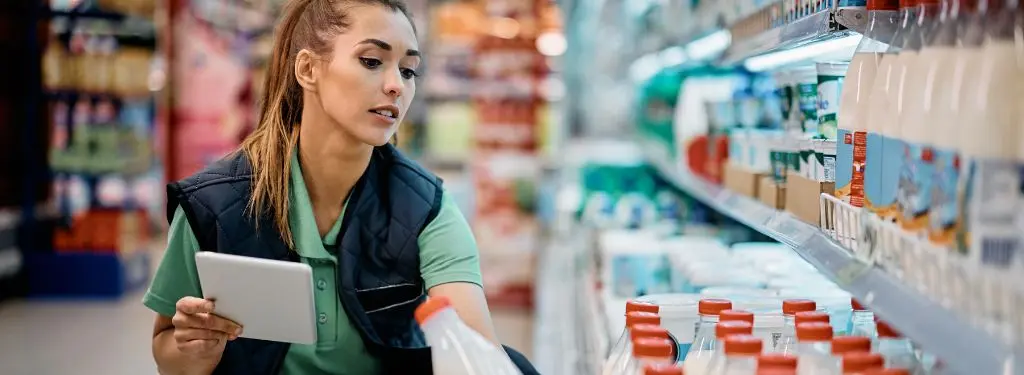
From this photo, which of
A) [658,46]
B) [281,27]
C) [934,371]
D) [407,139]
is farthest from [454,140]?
[934,371]

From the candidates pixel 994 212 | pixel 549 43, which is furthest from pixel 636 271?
pixel 549 43

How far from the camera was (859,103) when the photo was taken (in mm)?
1652

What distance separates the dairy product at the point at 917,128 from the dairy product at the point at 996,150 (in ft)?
0.41

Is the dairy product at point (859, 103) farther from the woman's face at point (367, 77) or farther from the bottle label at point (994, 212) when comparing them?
the woman's face at point (367, 77)

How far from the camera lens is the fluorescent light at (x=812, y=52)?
6.36 feet

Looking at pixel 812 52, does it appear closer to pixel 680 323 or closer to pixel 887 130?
pixel 680 323

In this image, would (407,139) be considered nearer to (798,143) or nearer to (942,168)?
(798,143)

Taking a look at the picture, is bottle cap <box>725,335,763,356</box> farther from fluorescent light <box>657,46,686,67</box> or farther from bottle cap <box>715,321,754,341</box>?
fluorescent light <box>657,46,686,67</box>

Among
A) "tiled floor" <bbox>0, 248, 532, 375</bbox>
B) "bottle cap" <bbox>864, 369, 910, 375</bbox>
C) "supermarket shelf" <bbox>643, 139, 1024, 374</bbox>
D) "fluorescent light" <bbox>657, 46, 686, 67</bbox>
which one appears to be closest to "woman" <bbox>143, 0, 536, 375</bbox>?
"supermarket shelf" <bbox>643, 139, 1024, 374</bbox>

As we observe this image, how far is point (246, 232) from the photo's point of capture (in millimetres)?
2064

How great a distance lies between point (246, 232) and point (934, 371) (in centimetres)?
121

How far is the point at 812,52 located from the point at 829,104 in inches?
10.6

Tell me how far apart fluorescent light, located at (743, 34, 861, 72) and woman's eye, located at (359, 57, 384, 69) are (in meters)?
0.79

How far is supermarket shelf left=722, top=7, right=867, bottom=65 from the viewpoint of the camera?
64.2 inches
